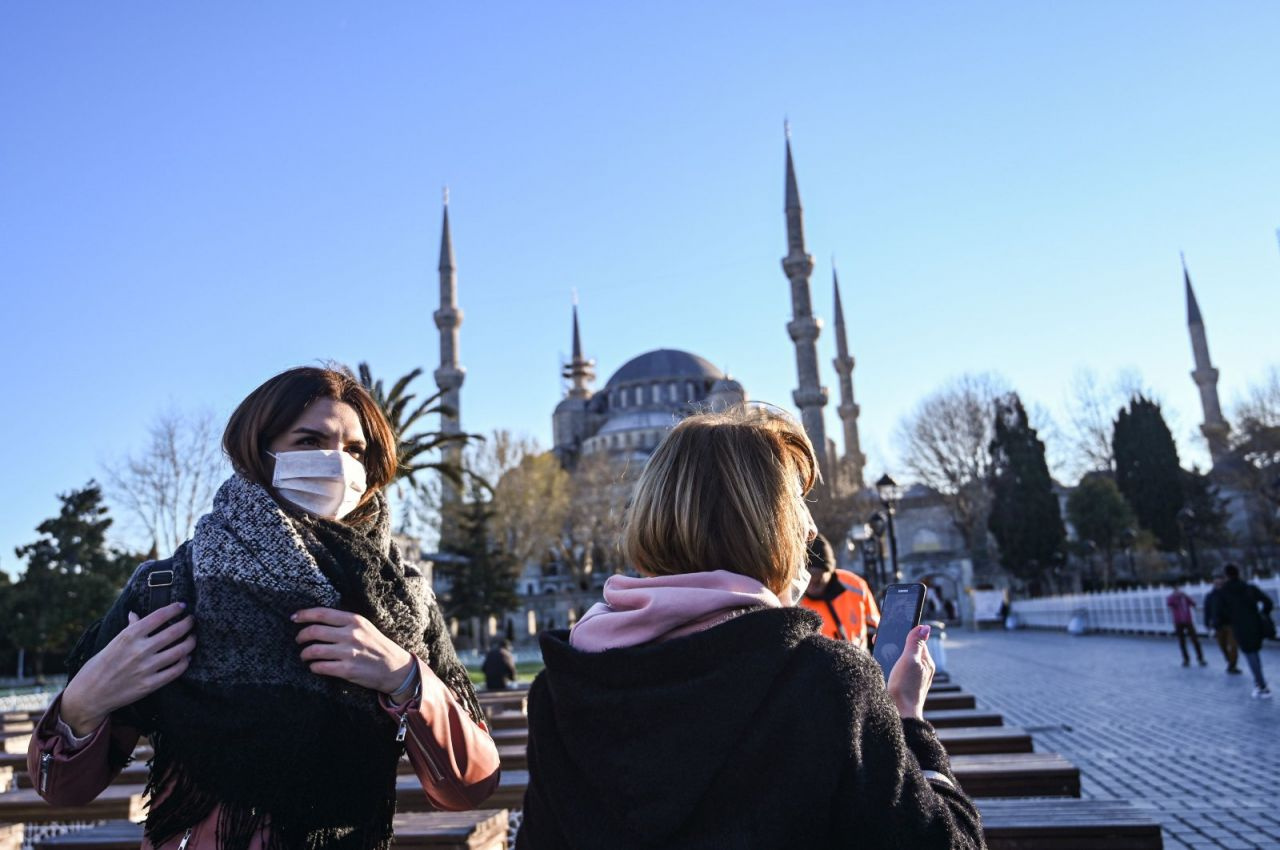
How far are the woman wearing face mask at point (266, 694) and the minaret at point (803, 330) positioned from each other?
141 feet

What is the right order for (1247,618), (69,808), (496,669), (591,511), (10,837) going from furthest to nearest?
1. (591,511)
2. (496,669)
3. (1247,618)
4. (69,808)
5. (10,837)

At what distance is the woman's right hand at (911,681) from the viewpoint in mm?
1676

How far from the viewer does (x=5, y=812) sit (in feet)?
12.2

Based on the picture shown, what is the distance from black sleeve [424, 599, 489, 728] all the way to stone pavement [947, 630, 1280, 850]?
460 cm

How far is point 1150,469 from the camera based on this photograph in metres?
42.8

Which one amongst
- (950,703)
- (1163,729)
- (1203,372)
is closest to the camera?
(950,703)

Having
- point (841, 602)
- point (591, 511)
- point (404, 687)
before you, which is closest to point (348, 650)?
point (404, 687)

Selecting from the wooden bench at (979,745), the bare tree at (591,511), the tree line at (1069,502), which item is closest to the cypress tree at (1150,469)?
the tree line at (1069,502)

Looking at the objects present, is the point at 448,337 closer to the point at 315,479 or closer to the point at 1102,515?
the point at 1102,515

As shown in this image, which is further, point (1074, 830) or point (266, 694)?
point (1074, 830)

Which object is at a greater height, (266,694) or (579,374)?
(579,374)

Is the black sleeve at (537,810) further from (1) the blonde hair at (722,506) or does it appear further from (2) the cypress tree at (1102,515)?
(2) the cypress tree at (1102,515)

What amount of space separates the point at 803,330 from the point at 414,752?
45.5 m

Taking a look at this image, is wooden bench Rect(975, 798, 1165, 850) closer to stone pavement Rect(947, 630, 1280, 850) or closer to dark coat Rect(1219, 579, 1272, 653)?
stone pavement Rect(947, 630, 1280, 850)
